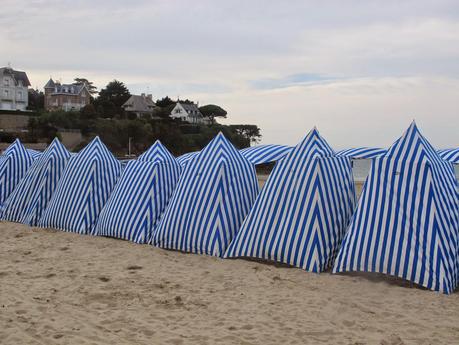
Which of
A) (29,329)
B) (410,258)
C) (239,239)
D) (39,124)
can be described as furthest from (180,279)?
(39,124)

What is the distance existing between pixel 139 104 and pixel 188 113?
7.74m

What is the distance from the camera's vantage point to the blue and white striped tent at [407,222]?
5.25 metres

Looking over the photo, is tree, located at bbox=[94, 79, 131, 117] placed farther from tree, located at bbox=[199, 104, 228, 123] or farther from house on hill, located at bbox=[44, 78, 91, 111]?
tree, located at bbox=[199, 104, 228, 123]

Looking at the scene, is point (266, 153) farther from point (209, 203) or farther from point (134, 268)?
point (134, 268)

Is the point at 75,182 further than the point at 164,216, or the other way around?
the point at 75,182

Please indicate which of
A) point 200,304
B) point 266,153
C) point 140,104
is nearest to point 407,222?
point 200,304

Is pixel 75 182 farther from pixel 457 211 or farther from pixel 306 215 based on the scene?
pixel 457 211

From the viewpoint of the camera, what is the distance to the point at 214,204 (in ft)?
22.6

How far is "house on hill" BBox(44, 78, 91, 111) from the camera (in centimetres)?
7975

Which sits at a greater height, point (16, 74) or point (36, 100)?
Result: point (16, 74)

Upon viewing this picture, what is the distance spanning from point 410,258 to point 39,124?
1855 inches

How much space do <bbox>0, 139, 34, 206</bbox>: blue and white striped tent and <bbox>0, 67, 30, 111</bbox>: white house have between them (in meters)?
65.7

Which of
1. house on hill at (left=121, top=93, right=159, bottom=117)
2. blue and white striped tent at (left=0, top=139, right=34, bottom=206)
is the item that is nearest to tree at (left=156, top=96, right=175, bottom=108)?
house on hill at (left=121, top=93, right=159, bottom=117)

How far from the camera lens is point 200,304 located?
4797mm
